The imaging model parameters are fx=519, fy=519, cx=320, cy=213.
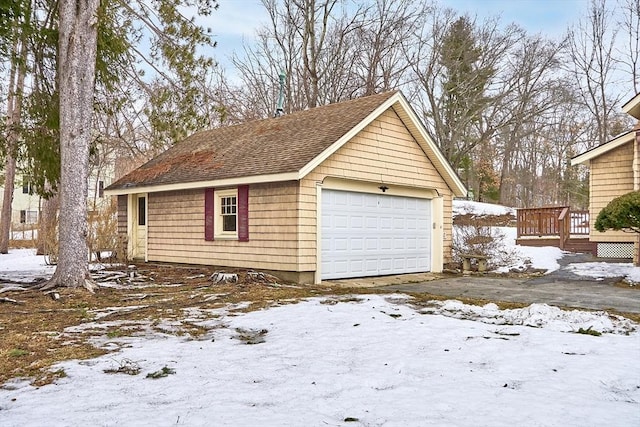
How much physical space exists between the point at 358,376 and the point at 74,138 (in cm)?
704

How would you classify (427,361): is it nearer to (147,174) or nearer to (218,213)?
(218,213)

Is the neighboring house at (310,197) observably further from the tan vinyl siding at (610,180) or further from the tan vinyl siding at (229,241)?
the tan vinyl siding at (610,180)

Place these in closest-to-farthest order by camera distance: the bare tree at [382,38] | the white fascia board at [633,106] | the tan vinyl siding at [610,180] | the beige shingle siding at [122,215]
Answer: the white fascia board at [633,106]
the tan vinyl siding at [610,180]
the beige shingle siding at [122,215]
the bare tree at [382,38]

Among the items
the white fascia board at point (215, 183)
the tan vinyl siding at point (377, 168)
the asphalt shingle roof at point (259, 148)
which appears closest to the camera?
the white fascia board at point (215, 183)

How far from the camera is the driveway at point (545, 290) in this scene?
8242 millimetres

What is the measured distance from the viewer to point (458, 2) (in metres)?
28.0

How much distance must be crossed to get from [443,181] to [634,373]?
10130mm

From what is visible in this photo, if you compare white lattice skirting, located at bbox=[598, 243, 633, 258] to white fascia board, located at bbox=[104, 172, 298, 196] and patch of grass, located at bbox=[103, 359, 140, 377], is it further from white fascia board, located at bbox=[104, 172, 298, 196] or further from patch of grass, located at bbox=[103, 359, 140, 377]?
patch of grass, located at bbox=[103, 359, 140, 377]

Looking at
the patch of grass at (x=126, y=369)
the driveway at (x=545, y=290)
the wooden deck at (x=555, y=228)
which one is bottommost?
the driveway at (x=545, y=290)

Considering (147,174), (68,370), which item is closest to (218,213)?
(147,174)

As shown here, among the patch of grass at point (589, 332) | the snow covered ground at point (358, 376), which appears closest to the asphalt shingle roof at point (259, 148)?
the snow covered ground at point (358, 376)

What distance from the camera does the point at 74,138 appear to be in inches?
350

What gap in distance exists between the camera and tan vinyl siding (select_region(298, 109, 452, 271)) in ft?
35.0

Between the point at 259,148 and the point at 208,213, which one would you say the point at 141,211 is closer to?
the point at 208,213
